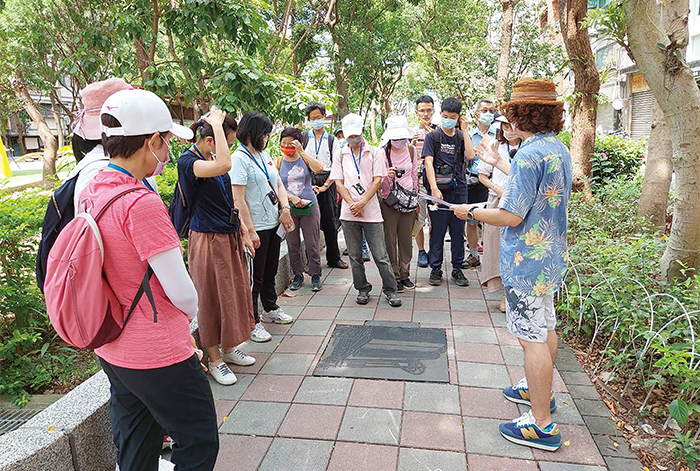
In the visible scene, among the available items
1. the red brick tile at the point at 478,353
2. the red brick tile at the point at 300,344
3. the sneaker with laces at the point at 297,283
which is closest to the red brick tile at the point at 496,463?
the red brick tile at the point at 478,353

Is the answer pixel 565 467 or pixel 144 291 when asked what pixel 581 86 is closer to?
pixel 565 467

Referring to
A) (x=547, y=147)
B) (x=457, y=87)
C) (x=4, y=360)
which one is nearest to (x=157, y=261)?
(x=547, y=147)

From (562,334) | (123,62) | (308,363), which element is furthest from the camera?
(123,62)

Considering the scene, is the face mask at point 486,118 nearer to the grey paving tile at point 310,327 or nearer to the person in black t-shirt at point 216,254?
the grey paving tile at point 310,327

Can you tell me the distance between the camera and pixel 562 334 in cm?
397

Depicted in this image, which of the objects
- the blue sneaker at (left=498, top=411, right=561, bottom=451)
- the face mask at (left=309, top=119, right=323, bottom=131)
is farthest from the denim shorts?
the face mask at (left=309, top=119, right=323, bottom=131)

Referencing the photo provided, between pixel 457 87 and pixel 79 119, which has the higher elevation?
pixel 457 87

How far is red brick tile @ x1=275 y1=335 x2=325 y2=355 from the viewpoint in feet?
12.5

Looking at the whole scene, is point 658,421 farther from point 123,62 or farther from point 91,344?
point 123,62

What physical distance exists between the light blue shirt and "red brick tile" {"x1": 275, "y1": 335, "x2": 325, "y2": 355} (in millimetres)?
962

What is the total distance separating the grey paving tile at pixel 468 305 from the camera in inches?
179

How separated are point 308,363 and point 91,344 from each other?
7.10 feet

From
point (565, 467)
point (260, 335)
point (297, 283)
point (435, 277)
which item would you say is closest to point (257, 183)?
point (260, 335)

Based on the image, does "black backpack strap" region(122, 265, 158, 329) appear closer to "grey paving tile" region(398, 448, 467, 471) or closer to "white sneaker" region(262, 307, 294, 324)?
"grey paving tile" region(398, 448, 467, 471)
